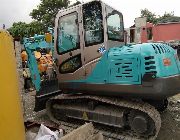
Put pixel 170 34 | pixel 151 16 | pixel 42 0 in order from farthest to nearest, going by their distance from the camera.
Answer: pixel 151 16 < pixel 42 0 < pixel 170 34

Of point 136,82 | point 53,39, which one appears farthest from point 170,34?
point 136,82

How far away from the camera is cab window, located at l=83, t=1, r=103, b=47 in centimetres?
592

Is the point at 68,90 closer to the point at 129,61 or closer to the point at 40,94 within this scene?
the point at 40,94

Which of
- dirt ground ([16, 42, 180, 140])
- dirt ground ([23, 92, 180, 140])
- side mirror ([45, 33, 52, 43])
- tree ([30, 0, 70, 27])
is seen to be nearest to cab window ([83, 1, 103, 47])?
side mirror ([45, 33, 52, 43])

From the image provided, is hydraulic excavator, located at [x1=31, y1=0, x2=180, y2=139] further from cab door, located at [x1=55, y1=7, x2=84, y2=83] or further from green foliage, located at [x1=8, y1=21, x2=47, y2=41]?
green foliage, located at [x1=8, y1=21, x2=47, y2=41]

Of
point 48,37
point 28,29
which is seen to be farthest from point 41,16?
point 48,37

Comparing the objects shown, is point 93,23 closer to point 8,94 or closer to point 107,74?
point 107,74

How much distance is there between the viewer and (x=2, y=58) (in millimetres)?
2332

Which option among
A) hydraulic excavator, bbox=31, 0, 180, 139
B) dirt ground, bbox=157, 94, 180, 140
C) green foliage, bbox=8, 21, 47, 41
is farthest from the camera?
green foliage, bbox=8, 21, 47, 41

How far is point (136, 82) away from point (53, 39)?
8.62 ft

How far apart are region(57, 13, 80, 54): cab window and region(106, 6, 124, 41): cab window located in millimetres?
672

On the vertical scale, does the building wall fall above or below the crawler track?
above

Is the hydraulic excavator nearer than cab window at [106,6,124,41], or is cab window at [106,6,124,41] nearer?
the hydraulic excavator

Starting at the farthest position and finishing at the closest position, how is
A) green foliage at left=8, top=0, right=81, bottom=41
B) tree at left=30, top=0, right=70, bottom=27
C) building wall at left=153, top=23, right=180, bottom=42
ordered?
tree at left=30, top=0, right=70, bottom=27, green foliage at left=8, top=0, right=81, bottom=41, building wall at left=153, top=23, right=180, bottom=42
